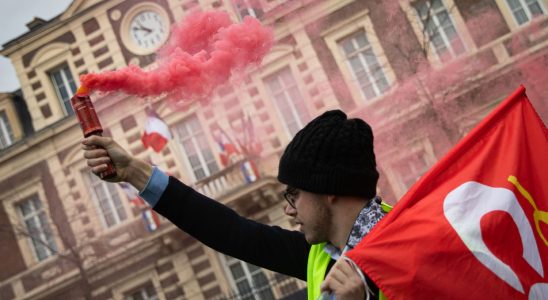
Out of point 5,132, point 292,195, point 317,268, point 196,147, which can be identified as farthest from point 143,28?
point 317,268

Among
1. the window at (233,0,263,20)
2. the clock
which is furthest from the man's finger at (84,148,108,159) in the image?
the clock

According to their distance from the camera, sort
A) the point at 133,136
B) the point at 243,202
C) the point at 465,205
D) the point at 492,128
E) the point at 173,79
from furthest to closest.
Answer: the point at 133,136 → the point at 243,202 → the point at 173,79 → the point at 492,128 → the point at 465,205

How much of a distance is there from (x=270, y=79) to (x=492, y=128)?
14370 mm

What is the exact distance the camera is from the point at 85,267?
55.3ft

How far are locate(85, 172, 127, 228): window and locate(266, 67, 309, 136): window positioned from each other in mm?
5058

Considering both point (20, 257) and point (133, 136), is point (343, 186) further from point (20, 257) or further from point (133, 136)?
point (20, 257)

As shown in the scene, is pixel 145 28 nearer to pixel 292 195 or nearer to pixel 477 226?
pixel 292 195

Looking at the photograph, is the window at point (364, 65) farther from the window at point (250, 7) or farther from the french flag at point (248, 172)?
the french flag at point (248, 172)

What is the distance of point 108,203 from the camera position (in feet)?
57.4

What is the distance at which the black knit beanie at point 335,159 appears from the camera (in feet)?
7.43

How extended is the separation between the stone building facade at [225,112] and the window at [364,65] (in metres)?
0.03

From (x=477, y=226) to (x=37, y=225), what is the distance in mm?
17281

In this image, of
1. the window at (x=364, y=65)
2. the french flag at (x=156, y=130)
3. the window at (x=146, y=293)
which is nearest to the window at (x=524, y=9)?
the window at (x=364, y=65)

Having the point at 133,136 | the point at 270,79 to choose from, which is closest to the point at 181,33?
the point at 270,79
